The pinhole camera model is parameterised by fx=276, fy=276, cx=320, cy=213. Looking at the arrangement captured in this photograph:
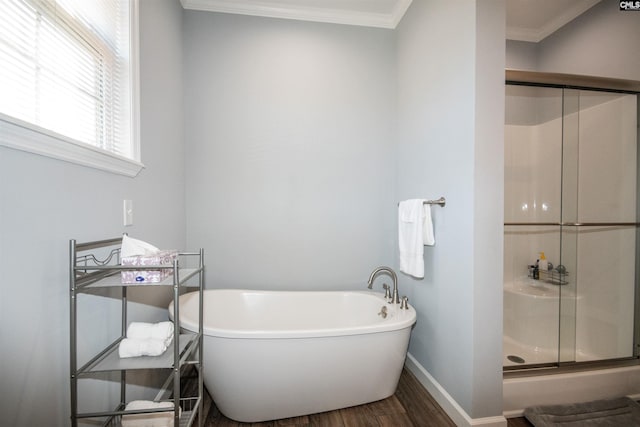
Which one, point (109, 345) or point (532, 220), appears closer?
point (109, 345)

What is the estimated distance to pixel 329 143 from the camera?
7.84ft

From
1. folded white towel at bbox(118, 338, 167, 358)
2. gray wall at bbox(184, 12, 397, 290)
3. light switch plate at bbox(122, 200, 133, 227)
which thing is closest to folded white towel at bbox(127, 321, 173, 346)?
folded white towel at bbox(118, 338, 167, 358)

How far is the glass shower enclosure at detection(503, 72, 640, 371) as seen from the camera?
6.18 ft

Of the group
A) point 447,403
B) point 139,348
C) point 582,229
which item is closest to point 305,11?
point 139,348

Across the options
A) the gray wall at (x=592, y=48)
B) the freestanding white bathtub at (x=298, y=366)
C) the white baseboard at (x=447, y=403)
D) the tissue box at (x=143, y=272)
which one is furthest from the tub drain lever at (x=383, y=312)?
the gray wall at (x=592, y=48)

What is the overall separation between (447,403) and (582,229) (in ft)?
5.06

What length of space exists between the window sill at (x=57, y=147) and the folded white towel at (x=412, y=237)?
1668mm

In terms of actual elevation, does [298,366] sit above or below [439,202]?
below

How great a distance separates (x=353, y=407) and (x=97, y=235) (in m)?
1.64

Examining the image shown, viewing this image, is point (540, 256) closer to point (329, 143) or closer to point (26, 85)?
point (329, 143)

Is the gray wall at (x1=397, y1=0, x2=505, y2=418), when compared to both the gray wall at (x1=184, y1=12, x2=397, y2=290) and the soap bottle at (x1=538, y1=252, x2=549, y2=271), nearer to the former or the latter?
the gray wall at (x1=184, y1=12, x2=397, y2=290)

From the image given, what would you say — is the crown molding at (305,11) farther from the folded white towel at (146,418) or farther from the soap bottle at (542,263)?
the folded white towel at (146,418)

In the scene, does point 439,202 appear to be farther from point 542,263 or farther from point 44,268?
point 44,268

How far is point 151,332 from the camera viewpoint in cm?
113
